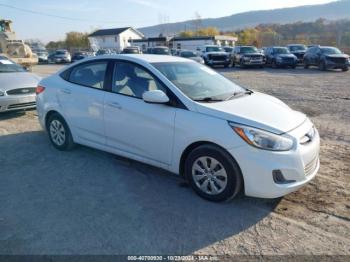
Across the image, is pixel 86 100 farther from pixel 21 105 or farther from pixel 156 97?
pixel 21 105

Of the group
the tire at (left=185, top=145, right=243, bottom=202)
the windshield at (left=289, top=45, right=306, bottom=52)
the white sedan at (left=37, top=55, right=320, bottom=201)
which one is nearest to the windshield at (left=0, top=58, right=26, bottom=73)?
the white sedan at (left=37, top=55, right=320, bottom=201)

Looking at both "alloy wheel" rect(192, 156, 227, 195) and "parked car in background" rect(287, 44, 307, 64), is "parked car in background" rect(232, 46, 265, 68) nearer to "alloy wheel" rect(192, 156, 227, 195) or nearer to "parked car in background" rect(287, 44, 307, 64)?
"parked car in background" rect(287, 44, 307, 64)

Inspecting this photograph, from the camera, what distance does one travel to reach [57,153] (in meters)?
5.42

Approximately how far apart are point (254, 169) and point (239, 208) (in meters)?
0.56

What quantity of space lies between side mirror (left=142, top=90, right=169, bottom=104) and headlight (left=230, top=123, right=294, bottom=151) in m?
1.00

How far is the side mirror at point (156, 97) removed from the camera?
3.81 m

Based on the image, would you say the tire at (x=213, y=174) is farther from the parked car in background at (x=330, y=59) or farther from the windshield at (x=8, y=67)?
the parked car in background at (x=330, y=59)

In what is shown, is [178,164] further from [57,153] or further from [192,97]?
[57,153]

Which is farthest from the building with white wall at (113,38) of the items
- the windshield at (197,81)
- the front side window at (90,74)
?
the windshield at (197,81)

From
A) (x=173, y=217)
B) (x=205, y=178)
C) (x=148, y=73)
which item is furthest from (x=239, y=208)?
(x=148, y=73)

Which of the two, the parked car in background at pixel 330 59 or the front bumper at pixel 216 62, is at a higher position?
the parked car in background at pixel 330 59

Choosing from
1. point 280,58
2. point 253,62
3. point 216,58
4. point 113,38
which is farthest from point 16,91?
point 113,38

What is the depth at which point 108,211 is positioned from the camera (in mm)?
3580

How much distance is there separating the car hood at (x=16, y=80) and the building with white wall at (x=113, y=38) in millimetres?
60014
